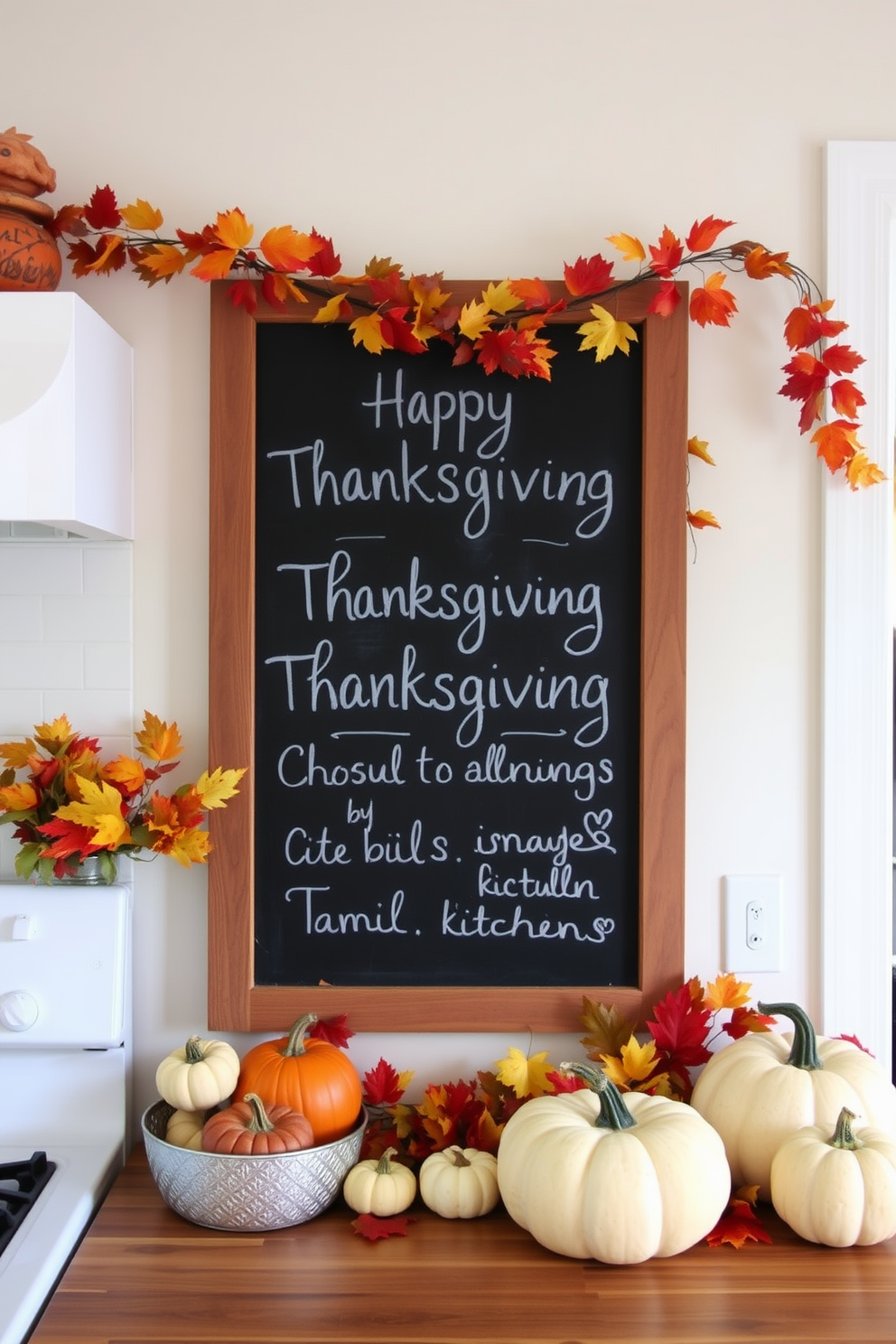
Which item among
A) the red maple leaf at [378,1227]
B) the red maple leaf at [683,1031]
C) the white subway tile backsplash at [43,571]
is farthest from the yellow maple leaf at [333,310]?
the red maple leaf at [378,1227]

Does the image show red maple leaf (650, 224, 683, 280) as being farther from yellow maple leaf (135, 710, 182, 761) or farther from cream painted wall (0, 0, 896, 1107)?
yellow maple leaf (135, 710, 182, 761)

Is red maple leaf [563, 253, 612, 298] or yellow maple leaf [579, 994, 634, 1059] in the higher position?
red maple leaf [563, 253, 612, 298]

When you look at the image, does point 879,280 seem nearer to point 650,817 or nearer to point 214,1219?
point 650,817

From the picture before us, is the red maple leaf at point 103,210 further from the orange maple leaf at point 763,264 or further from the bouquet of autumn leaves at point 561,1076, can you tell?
the bouquet of autumn leaves at point 561,1076

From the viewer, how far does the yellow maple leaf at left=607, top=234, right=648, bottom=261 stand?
145 centimetres

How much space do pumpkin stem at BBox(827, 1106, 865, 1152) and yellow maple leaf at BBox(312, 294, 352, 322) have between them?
123 cm

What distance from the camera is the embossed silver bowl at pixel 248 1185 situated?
4.27 feet

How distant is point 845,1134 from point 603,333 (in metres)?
1.08

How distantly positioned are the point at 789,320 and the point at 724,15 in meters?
0.46

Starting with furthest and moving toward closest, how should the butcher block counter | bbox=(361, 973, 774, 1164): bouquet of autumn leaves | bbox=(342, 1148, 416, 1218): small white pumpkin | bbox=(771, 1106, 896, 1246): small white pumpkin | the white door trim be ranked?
1. the white door trim
2. bbox=(361, 973, 774, 1164): bouquet of autumn leaves
3. bbox=(342, 1148, 416, 1218): small white pumpkin
4. bbox=(771, 1106, 896, 1246): small white pumpkin
5. the butcher block counter

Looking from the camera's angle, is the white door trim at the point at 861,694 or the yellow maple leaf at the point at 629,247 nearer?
the yellow maple leaf at the point at 629,247

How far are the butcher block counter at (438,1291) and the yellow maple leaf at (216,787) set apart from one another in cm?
54

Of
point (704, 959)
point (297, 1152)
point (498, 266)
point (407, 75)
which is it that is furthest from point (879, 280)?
point (297, 1152)

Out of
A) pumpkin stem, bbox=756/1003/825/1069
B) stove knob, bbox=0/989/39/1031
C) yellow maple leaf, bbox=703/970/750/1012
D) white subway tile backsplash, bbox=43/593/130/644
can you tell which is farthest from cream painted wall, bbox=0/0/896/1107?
stove knob, bbox=0/989/39/1031
